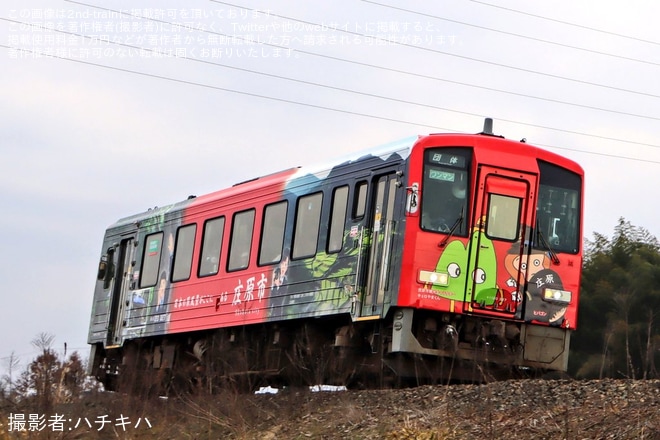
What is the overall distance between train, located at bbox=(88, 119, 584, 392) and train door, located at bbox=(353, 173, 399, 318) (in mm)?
19

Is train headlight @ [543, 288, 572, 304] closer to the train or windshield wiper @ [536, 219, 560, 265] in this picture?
the train

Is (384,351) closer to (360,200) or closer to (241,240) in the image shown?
(360,200)

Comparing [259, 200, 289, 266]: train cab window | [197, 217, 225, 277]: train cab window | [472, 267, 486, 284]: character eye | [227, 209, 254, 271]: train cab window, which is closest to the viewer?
[472, 267, 486, 284]: character eye

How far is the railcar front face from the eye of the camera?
1306 cm

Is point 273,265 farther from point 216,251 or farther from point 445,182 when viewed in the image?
point 445,182

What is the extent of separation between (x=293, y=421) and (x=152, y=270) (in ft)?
24.4

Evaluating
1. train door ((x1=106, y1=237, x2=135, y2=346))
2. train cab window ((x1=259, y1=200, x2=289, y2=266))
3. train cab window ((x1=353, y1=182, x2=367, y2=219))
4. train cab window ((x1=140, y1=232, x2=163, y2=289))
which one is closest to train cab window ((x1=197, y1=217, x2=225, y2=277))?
train cab window ((x1=259, y1=200, x2=289, y2=266))

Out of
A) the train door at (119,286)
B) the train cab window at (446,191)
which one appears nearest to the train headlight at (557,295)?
the train cab window at (446,191)

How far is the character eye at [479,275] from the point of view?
43.5ft

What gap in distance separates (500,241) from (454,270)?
0.69m

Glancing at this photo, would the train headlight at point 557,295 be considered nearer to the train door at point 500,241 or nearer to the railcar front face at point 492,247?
the railcar front face at point 492,247

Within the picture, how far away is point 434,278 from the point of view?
1305 cm

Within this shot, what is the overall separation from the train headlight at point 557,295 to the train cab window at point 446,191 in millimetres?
1290

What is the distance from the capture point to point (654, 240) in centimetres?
2708
